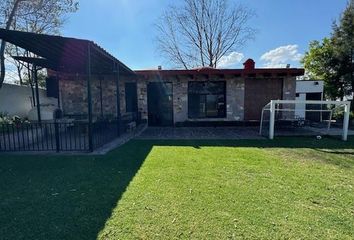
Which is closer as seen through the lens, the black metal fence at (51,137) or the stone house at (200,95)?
the black metal fence at (51,137)

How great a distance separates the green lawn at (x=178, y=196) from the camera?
2.67 m

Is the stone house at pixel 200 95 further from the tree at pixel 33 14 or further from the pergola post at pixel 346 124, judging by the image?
the pergola post at pixel 346 124

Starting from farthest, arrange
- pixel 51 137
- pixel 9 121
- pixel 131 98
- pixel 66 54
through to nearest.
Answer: pixel 131 98
pixel 9 121
pixel 51 137
pixel 66 54

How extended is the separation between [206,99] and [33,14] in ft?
31.9

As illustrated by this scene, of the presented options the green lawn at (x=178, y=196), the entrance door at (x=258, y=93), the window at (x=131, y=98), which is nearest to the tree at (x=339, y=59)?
the entrance door at (x=258, y=93)

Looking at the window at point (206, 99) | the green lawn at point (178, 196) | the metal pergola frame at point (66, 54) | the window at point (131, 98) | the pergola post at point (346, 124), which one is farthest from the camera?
the window at point (131, 98)

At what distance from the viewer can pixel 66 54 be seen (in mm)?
7961

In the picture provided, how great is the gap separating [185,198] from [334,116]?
59.5 feet

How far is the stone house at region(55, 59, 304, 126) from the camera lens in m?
12.2

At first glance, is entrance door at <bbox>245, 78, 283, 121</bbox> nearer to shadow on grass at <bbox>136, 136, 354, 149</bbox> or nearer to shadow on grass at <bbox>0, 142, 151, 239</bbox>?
shadow on grass at <bbox>136, 136, 354, 149</bbox>

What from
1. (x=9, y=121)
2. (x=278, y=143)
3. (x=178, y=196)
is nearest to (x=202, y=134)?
(x=278, y=143)

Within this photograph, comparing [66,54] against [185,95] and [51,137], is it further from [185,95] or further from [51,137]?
[185,95]

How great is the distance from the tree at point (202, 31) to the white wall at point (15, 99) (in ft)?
48.8

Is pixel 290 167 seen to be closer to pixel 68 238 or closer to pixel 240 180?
pixel 240 180
